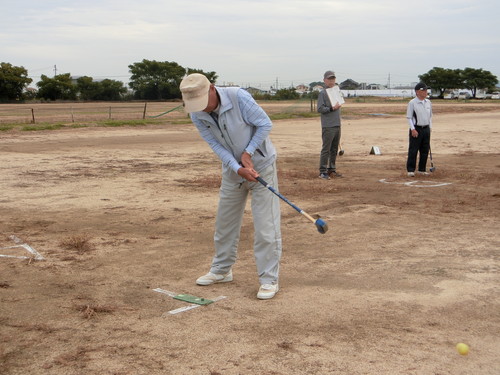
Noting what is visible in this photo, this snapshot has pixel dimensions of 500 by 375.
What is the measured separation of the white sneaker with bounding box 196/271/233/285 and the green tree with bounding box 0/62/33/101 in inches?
2173

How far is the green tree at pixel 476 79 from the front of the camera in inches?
3718

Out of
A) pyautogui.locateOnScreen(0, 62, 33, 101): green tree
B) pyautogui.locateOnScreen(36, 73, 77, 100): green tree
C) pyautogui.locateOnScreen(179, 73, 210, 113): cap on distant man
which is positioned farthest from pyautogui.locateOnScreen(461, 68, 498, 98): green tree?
pyautogui.locateOnScreen(179, 73, 210, 113): cap on distant man

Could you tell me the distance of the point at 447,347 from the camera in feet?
13.3

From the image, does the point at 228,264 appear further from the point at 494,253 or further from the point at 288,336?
the point at 494,253

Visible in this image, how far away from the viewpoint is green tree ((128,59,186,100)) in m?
65.4

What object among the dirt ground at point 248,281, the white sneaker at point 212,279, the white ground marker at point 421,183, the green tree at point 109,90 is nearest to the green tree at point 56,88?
the green tree at point 109,90

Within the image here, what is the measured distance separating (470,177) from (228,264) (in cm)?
761

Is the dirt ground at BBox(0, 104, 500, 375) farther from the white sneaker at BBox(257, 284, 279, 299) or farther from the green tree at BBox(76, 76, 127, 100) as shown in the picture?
the green tree at BBox(76, 76, 127, 100)

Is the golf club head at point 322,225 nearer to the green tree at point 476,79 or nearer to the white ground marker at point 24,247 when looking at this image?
the white ground marker at point 24,247

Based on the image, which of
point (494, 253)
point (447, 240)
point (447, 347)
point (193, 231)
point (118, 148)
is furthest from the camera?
point (118, 148)

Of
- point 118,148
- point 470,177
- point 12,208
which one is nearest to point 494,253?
point 470,177

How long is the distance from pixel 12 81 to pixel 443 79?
6367 cm

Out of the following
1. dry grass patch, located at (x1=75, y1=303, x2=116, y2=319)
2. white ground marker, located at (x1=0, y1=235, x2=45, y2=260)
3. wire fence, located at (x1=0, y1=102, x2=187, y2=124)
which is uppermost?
wire fence, located at (x1=0, y1=102, x2=187, y2=124)

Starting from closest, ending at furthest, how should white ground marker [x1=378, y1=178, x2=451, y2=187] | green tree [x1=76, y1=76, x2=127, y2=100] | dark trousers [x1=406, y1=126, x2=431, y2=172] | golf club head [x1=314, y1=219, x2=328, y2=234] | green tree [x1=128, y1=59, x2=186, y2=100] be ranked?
golf club head [x1=314, y1=219, x2=328, y2=234] < white ground marker [x1=378, y1=178, x2=451, y2=187] < dark trousers [x1=406, y1=126, x2=431, y2=172] < green tree [x1=76, y1=76, x2=127, y2=100] < green tree [x1=128, y1=59, x2=186, y2=100]
